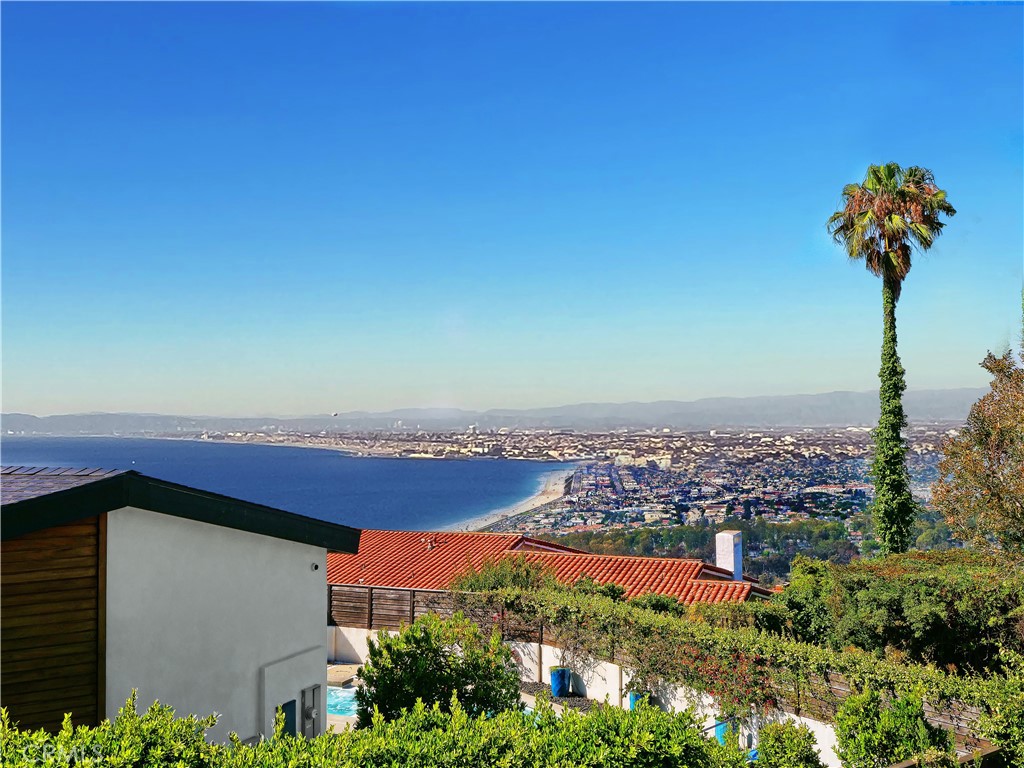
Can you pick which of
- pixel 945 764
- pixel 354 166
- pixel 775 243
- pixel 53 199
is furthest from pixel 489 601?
pixel 775 243

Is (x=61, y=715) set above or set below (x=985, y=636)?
above

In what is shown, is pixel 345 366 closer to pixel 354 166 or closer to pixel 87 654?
pixel 354 166

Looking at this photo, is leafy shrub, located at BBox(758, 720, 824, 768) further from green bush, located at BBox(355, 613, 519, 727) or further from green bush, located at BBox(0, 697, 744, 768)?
green bush, located at BBox(355, 613, 519, 727)

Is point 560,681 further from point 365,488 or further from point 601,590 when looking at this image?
point 365,488

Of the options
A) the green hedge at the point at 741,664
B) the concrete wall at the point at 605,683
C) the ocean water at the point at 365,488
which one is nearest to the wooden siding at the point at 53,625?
the concrete wall at the point at 605,683

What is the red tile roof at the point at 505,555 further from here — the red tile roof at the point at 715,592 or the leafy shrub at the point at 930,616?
the leafy shrub at the point at 930,616

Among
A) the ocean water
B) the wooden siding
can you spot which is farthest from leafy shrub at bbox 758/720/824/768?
the ocean water

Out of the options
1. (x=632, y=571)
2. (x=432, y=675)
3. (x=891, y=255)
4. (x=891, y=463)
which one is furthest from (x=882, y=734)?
(x=891, y=255)
